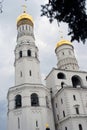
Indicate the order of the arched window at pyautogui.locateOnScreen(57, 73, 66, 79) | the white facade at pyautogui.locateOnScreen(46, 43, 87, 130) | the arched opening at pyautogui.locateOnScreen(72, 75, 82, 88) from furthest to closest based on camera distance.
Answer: the arched opening at pyautogui.locateOnScreen(72, 75, 82, 88), the arched window at pyautogui.locateOnScreen(57, 73, 66, 79), the white facade at pyautogui.locateOnScreen(46, 43, 87, 130)

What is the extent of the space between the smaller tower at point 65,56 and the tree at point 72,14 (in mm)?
36875

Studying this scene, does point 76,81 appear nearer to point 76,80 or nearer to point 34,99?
point 76,80

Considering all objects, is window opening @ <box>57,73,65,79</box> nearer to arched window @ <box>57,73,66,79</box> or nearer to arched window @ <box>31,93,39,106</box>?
arched window @ <box>57,73,66,79</box>

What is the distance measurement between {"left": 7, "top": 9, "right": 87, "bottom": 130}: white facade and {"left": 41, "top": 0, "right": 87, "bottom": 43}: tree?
81.6 ft

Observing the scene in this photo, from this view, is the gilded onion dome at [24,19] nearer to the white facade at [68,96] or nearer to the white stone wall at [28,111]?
the white facade at [68,96]

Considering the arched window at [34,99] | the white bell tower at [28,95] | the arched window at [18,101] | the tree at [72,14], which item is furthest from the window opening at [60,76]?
the tree at [72,14]

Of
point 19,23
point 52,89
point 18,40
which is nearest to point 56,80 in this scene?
point 52,89

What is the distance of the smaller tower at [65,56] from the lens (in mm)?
48344

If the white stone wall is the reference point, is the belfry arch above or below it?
above

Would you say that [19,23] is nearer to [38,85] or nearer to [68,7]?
[38,85]

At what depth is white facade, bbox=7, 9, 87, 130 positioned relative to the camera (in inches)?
1369

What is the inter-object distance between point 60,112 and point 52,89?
6.31 metres

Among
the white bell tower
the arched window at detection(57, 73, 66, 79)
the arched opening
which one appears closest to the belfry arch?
the arched opening

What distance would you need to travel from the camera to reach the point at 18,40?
151ft
